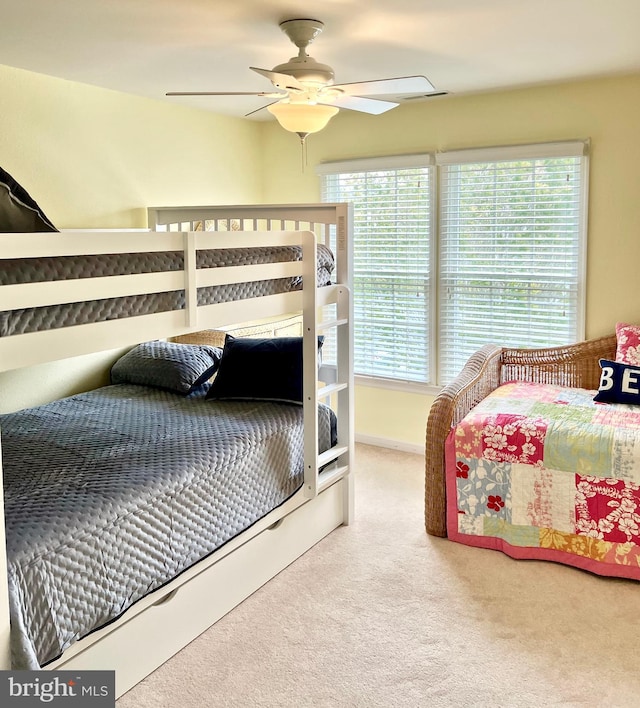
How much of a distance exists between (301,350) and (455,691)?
5.24 feet

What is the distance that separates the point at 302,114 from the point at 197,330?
37.6 inches

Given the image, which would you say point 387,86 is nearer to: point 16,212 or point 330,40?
point 330,40

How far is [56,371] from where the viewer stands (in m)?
3.67

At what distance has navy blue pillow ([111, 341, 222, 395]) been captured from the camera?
11.5 feet

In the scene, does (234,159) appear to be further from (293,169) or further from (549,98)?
(549,98)

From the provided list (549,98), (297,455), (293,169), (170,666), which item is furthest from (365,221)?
(170,666)

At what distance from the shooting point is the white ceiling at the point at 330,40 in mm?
2434

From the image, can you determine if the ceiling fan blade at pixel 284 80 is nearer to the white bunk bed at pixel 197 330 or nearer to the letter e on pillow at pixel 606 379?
the white bunk bed at pixel 197 330

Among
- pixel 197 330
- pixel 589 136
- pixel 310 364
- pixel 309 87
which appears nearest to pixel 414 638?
pixel 310 364

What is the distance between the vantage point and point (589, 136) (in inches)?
148

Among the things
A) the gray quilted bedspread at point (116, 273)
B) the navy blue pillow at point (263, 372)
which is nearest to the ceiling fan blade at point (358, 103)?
the gray quilted bedspread at point (116, 273)

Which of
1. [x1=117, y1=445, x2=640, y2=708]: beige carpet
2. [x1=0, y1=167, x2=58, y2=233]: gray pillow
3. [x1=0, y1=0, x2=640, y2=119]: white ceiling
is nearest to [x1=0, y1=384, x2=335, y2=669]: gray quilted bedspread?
[x1=117, y1=445, x2=640, y2=708]: beige carpet

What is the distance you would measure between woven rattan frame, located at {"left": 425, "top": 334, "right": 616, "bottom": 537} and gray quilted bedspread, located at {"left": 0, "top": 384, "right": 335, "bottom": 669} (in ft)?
1.67

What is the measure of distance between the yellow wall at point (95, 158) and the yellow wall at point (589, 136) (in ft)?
3.29
